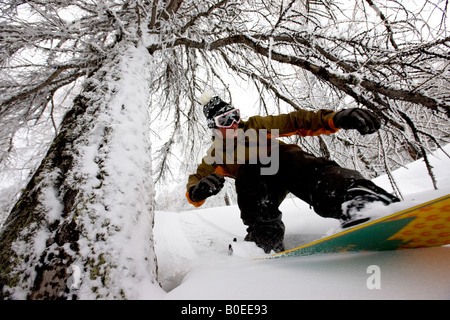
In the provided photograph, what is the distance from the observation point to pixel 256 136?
1.74m

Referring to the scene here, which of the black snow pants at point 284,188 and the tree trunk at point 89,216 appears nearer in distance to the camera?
the tree trunk at point 89,216

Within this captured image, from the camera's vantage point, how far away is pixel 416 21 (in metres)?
1.32

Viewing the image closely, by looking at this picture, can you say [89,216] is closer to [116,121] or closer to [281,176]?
[116,121]

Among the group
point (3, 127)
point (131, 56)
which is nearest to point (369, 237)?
point (131, 56)

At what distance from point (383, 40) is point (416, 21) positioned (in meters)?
0.18

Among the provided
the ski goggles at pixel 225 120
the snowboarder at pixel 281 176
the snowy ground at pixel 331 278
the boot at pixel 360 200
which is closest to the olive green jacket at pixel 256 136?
the snowboarder at pixel 281 176

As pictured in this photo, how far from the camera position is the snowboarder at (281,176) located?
40.8 inches

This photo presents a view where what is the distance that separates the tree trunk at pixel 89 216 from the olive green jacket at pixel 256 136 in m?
0.62

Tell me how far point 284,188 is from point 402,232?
98 centimetres

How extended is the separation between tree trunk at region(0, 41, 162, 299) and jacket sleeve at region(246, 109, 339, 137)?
3.20 feet

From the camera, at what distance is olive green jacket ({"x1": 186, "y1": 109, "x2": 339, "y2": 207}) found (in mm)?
1483

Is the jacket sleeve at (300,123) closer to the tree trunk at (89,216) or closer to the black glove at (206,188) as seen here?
the black glove at (206,188)
